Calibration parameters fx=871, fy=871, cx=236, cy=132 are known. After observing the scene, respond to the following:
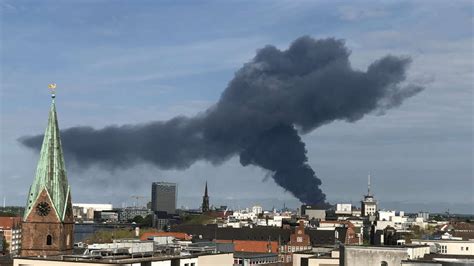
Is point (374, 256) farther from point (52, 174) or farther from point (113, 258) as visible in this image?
point (52, 174)

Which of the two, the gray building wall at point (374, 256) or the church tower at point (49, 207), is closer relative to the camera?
the gray building wall at point (374, 256)

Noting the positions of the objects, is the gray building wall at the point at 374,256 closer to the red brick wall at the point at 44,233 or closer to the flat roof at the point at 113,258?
the flat roof at the point at 113,258

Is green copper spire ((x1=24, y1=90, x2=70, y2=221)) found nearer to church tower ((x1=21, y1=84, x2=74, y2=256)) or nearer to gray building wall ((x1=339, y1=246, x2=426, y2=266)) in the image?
church tower ((x1=21, y1=84, x2=74, y2=256))

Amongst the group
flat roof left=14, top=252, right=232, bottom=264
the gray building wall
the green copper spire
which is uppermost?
the green copper spire

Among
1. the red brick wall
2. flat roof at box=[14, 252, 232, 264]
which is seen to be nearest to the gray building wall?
flat roof at box=[14, 252, 232, 264]

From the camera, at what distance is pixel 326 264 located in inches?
3388

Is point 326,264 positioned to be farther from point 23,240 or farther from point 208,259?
point 23,240

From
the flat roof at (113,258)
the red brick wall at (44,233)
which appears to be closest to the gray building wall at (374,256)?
the flat roof at (113,258)

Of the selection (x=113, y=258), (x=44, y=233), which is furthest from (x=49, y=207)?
(x=113, y=258)

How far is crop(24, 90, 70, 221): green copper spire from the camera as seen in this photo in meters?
79.2

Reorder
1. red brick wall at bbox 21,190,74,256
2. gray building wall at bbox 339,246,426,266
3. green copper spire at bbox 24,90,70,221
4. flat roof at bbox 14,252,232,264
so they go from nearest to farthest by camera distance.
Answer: flat roof at bbox 14,252,232,264
gray building wall at bbox 339,246,426,266
red brick wall at bbox 21,190,74,256
green copper spire at bbox 24,90,70,221

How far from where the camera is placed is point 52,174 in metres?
80.4

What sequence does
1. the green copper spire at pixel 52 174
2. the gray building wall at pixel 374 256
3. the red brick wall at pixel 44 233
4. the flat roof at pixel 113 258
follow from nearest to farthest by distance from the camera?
the flat roof at pixel 113 258
the gray building wall at pixel 374 256
the red brick wall at pixel 44 233
the green copper spire at pixel 52 174

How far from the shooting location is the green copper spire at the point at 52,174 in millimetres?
79188
